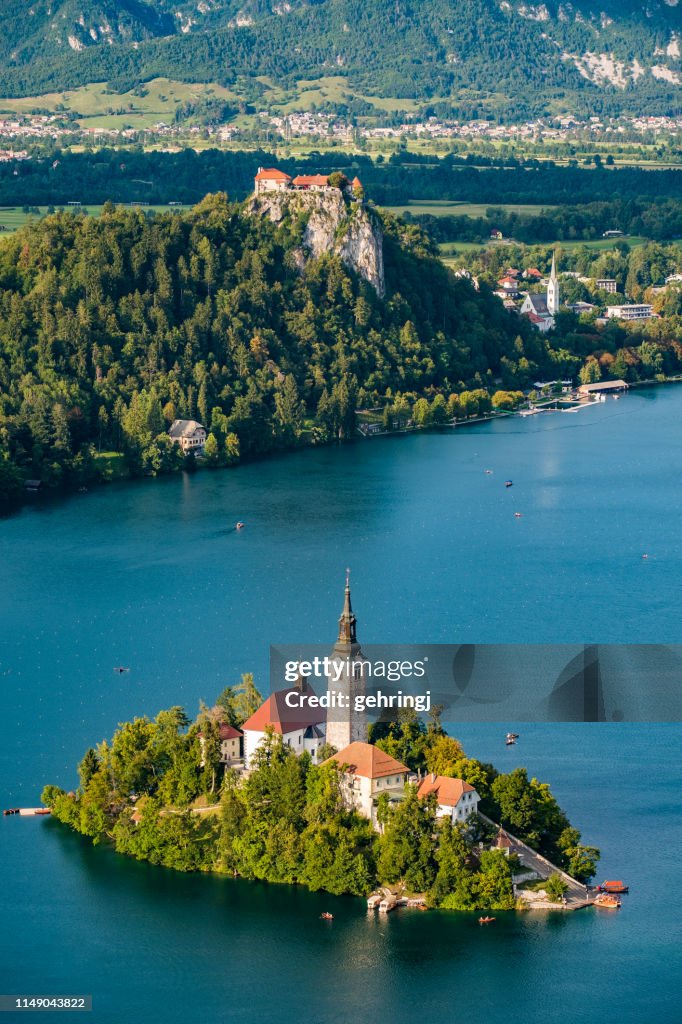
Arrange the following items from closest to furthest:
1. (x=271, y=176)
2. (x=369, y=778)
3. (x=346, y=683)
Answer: (x=369, y=778), (x=346, y=683), (x=271, y=176)

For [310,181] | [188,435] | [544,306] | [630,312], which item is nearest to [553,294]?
[544,306]

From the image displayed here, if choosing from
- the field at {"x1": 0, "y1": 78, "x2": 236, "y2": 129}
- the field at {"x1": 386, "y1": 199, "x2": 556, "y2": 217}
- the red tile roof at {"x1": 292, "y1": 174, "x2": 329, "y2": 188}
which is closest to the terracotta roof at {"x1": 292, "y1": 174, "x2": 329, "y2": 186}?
the red tile roof at {"x1": 292, "y1": 174, "x2": 329, "y2": 188}

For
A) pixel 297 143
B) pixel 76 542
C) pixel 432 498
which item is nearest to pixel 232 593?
pixel 76 542

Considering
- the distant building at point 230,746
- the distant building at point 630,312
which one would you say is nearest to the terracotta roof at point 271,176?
the distant building at point 630,312

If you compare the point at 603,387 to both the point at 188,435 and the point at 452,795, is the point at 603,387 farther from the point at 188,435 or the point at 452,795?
the point at 452,795

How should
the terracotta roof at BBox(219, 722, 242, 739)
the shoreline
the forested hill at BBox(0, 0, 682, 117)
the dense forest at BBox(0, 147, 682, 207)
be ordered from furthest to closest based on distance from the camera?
the forested hill at BBox(0, 0, 682, 117), the dense forest at BBox(0, 147, 682, 207), the shoreline, the terracotta roof at BBox(219, 722, 242, 739)

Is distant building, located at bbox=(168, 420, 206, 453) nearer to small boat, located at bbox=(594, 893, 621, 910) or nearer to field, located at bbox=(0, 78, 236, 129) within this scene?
small boat, located at bbox=(594, 893, 621, 910)
